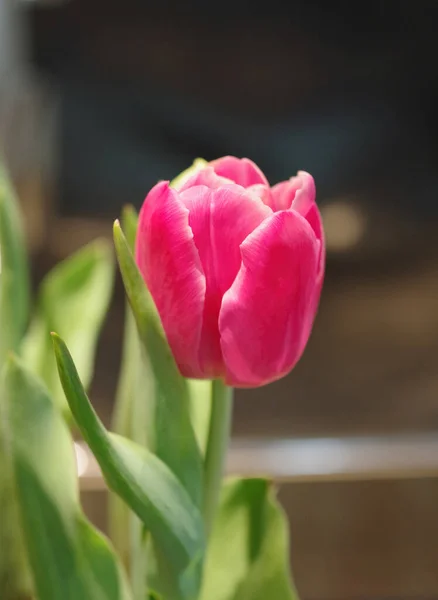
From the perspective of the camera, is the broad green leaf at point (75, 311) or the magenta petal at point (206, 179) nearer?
the magenta petal at point (206, 179)

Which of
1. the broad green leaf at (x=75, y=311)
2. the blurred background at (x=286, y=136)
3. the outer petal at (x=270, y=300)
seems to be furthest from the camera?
the blurred background at (x=286, y=136)

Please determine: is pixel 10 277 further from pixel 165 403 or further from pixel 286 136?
pixel 286 136

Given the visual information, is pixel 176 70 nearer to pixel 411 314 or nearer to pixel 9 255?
pixel 411 314

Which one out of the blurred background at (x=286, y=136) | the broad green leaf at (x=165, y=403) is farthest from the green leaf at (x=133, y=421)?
the blurred background at (x=286, y=136)

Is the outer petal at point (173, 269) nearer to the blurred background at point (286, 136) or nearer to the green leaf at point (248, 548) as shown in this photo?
the green leaf at point (248, 548)

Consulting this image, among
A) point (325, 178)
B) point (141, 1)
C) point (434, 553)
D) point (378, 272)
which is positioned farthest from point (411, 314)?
point (141, 1)

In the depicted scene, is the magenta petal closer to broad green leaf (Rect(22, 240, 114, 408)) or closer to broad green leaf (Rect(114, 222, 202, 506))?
broad green leaf (Rect(114, 222, 202, 506))
